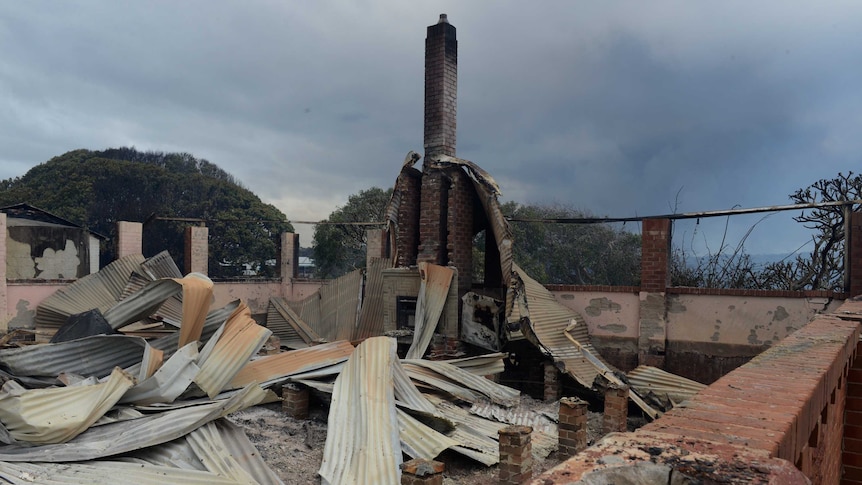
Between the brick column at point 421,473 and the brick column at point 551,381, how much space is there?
13.0 feet

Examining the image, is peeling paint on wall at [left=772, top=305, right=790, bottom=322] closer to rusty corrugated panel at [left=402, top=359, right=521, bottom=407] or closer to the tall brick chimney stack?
rusty corrugated panel at [left=402, top=359, right=521, bottom=407]

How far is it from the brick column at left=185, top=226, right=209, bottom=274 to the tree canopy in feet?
39.2

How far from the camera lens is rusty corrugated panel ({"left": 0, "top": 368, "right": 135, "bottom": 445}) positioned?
15.2 feet

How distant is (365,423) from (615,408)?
3.09 meters

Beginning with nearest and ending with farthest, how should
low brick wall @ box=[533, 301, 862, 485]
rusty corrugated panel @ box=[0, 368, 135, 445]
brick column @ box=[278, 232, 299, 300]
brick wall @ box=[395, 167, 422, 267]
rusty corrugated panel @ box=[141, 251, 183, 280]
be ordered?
1. low brick wall @ box=[533, 301, 862, 485]
2. rusty corrugated panel @ box=[0, 368, 135, 445]
3. brick wall @ box=[395, 167, 422, 267]
4. rusty corrugated panel @ box=[141, 251, 183, 280]
5. brick column @ box=[278, 232, 299, 300]

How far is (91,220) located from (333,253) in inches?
564

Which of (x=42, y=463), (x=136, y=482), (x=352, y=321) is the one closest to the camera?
(x=136, y=482)

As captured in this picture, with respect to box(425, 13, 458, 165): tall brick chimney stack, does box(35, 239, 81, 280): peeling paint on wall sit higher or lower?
lower

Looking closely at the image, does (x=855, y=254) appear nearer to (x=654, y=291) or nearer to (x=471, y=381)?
(x=654, y=291)

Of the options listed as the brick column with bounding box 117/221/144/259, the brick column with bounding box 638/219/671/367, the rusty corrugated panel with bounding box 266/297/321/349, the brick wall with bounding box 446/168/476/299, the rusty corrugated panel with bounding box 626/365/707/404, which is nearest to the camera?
the rusty corrugated panel with bounding box 626/365/707/404

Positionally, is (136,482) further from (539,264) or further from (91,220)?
(91,220)

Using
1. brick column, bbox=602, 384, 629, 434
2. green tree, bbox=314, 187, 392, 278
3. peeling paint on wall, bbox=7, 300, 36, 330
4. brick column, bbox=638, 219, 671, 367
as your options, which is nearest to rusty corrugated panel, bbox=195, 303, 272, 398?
brick column, bbox=602, 384, 629, 434

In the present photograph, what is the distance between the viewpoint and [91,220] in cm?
2828

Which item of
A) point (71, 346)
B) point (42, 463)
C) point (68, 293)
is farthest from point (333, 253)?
point (42, 463)
